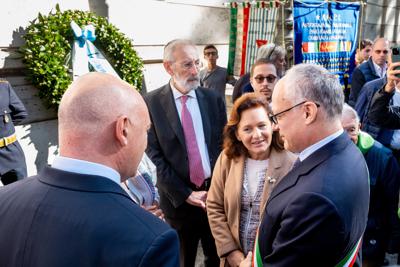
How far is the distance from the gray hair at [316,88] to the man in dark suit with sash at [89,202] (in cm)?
73

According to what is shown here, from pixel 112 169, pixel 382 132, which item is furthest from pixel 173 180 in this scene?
pixel 382 132

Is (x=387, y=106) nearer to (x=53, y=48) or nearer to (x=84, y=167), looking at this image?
(x=84, y=167)

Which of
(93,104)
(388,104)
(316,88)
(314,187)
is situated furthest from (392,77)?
(93,104)

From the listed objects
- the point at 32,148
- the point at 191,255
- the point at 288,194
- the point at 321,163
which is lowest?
the point at 191,255

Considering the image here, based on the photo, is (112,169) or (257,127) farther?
(257,127)

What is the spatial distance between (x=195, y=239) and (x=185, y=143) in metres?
0.77

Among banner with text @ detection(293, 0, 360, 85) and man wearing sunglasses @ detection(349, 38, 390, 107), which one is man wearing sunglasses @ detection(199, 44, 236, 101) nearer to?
banner with text @ detection(293, 0, 360, 85)

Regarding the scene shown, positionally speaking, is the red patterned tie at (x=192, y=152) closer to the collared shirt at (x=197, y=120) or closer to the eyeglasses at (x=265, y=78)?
the collared shirt at (x=197, y=120)

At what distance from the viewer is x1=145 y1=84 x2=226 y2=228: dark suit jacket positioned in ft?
9.73

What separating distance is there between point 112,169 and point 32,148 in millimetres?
3457

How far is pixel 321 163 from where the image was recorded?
1.59m

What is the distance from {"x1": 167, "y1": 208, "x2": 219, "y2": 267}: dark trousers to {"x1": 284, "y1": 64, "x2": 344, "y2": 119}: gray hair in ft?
5.46

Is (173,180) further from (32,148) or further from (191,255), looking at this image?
(32,148)

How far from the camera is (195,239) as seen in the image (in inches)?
125
